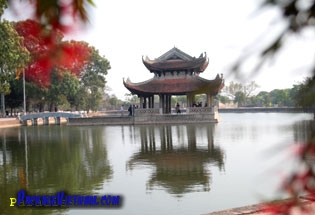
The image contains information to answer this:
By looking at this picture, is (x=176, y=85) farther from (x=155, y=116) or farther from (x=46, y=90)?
(x=46, y=90)

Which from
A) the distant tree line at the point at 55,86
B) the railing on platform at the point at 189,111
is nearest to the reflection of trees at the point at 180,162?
the distant tree line at the point at 55,86

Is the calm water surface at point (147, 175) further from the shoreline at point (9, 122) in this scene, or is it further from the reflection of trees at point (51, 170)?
the shoreline at point (9, 122)

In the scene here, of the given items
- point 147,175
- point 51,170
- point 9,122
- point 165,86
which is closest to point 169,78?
point 165,86

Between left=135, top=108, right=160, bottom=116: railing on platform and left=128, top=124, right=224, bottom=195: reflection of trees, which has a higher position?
left=135, top=108, right=160, bottom=116: railing on platform

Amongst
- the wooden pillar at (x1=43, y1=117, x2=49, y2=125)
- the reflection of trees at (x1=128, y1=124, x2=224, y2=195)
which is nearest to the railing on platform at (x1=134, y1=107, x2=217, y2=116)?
the wooden pillar at (x1=43, y1=117, x2=49, y2=125)

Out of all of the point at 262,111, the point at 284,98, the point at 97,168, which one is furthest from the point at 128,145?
the point at 284,98

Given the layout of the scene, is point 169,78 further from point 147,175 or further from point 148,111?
point 147,175

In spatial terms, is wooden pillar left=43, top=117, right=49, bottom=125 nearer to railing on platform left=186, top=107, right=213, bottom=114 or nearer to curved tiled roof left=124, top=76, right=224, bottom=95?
curved tiled roof left=124, top=76, right=224, bottom=95

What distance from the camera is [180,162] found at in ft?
36.8

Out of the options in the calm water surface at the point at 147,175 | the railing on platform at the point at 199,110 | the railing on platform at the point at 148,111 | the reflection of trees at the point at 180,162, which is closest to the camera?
the calm water surface at the point at 147,175

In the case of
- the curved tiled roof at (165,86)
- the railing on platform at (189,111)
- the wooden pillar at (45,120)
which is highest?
the curved tiled roof at (165,86)

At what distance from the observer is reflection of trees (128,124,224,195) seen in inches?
333

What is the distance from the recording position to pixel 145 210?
6707 millimetres

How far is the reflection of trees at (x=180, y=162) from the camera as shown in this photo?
333 inches
